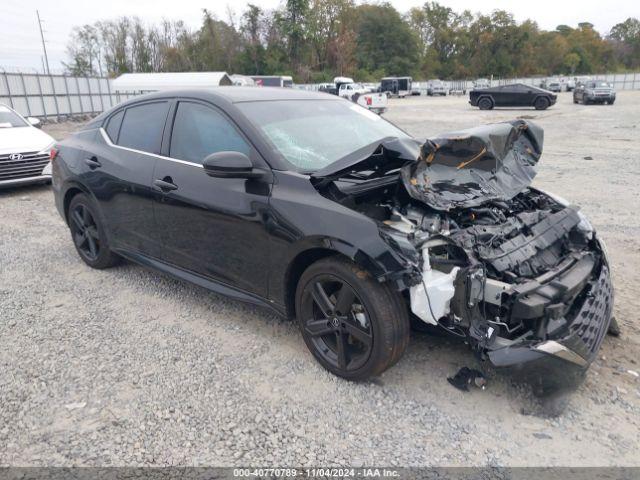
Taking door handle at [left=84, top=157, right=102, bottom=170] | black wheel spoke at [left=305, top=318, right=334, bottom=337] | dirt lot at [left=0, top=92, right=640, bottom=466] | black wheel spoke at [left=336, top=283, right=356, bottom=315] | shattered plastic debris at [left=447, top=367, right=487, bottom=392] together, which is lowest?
dirt lot at [left=0, top=92, right=640, bottom=466]

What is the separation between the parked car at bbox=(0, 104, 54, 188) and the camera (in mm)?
8468

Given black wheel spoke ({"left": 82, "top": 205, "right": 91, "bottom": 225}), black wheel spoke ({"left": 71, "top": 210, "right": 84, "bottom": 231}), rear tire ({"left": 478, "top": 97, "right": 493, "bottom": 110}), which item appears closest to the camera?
black wheel spoke ({"left": 82, "top": 205, "right": 91, "bottom": 225})

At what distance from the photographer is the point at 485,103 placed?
3022 cm

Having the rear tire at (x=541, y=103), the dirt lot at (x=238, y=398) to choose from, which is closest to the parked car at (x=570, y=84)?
the rear tire at (x=541, y=103)

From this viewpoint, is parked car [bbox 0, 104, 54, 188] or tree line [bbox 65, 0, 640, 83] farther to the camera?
tree line [bbox 65, 0, 640, 83]

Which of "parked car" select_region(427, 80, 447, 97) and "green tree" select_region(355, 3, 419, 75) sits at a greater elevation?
"green tree" select_region(355, 3, 419, 75)

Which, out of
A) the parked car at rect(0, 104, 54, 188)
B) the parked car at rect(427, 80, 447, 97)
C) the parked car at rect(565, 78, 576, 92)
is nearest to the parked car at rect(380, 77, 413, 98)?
the parked car at rect(427, 80, 447, 97)

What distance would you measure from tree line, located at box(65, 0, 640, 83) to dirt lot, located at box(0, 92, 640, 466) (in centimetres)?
6523

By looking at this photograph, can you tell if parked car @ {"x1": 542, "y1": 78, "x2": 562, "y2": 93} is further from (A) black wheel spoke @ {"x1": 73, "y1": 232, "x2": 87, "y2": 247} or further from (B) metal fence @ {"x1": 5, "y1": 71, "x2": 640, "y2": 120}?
(A) black wheel spoke @ {"x1": 73, "y1": 232, "x2": 87, "y2": 247}

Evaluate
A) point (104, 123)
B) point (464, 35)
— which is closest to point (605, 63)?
point (464, 35)

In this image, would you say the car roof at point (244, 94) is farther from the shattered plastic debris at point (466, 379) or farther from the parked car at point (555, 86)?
the parked car at point (555, 86)

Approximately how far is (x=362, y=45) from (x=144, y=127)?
8024 cm

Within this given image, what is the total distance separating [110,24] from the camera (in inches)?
2687

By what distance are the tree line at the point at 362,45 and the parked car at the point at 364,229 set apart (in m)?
65.0
